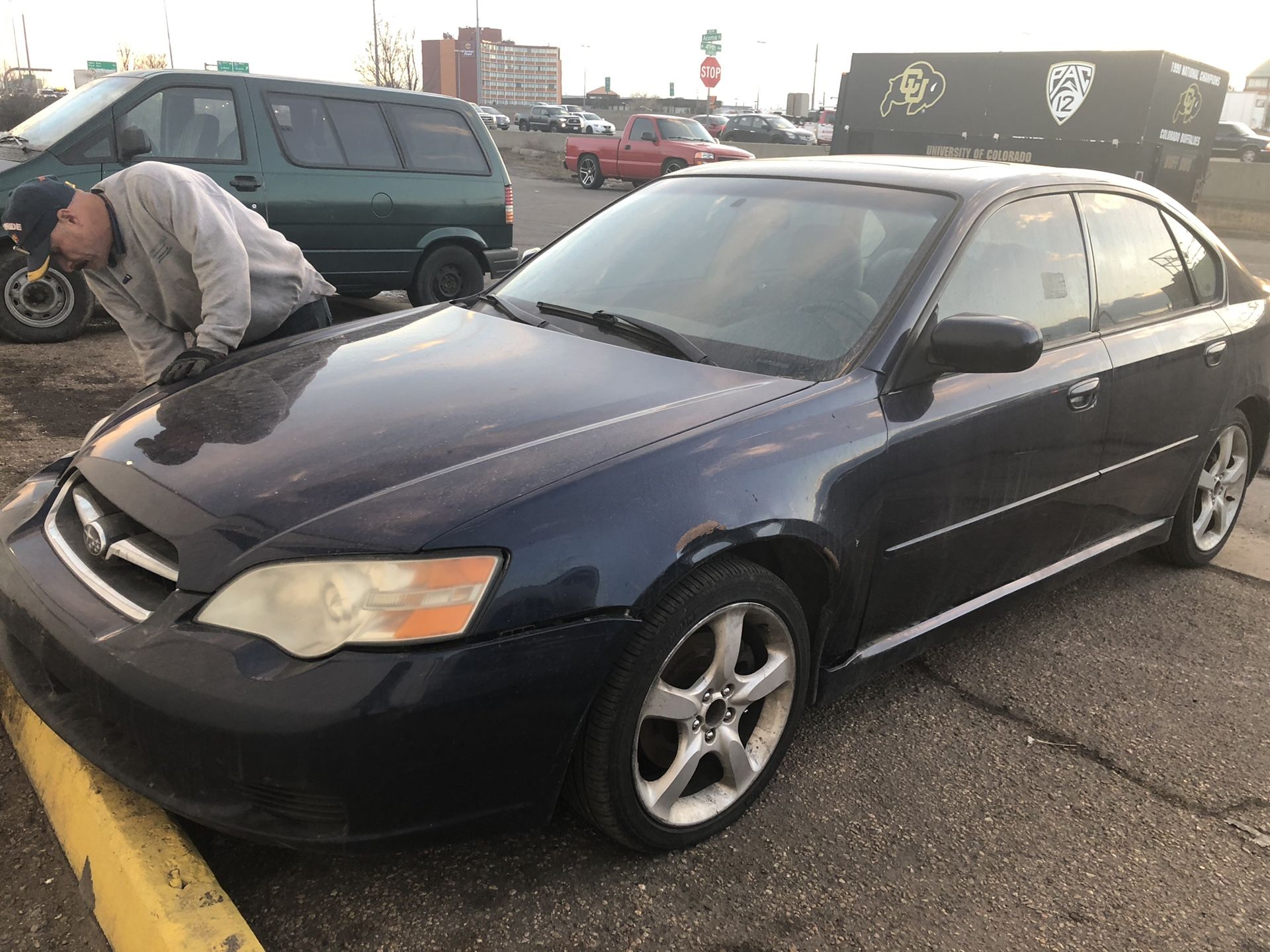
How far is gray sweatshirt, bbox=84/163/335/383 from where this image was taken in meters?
3.23

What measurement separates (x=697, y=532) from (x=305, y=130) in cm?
642

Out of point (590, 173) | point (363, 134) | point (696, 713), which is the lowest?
point (590, 173)

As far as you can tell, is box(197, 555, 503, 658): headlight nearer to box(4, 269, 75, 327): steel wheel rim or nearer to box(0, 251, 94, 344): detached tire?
box(0, 251, 94, 344): detached tire

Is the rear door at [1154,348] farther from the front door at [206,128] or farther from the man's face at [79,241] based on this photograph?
the front door at [206,128]

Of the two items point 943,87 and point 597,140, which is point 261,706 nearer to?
point 943,87

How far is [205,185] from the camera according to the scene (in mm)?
3432

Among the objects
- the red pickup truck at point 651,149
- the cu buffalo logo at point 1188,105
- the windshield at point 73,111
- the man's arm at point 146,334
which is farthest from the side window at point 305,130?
the red pickup truck at point 651,149

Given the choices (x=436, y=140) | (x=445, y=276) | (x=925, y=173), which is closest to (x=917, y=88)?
(x=436, y=140)

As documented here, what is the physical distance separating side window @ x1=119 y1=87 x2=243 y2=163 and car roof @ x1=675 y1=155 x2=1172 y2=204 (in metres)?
4.73

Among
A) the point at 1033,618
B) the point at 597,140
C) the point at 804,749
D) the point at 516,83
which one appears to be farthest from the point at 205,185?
the point at 516,83

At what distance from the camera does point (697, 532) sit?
205cm

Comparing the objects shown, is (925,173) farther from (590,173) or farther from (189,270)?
(590,173)

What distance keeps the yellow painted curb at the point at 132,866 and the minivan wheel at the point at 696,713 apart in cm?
73

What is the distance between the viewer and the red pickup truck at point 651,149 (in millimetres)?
22406
